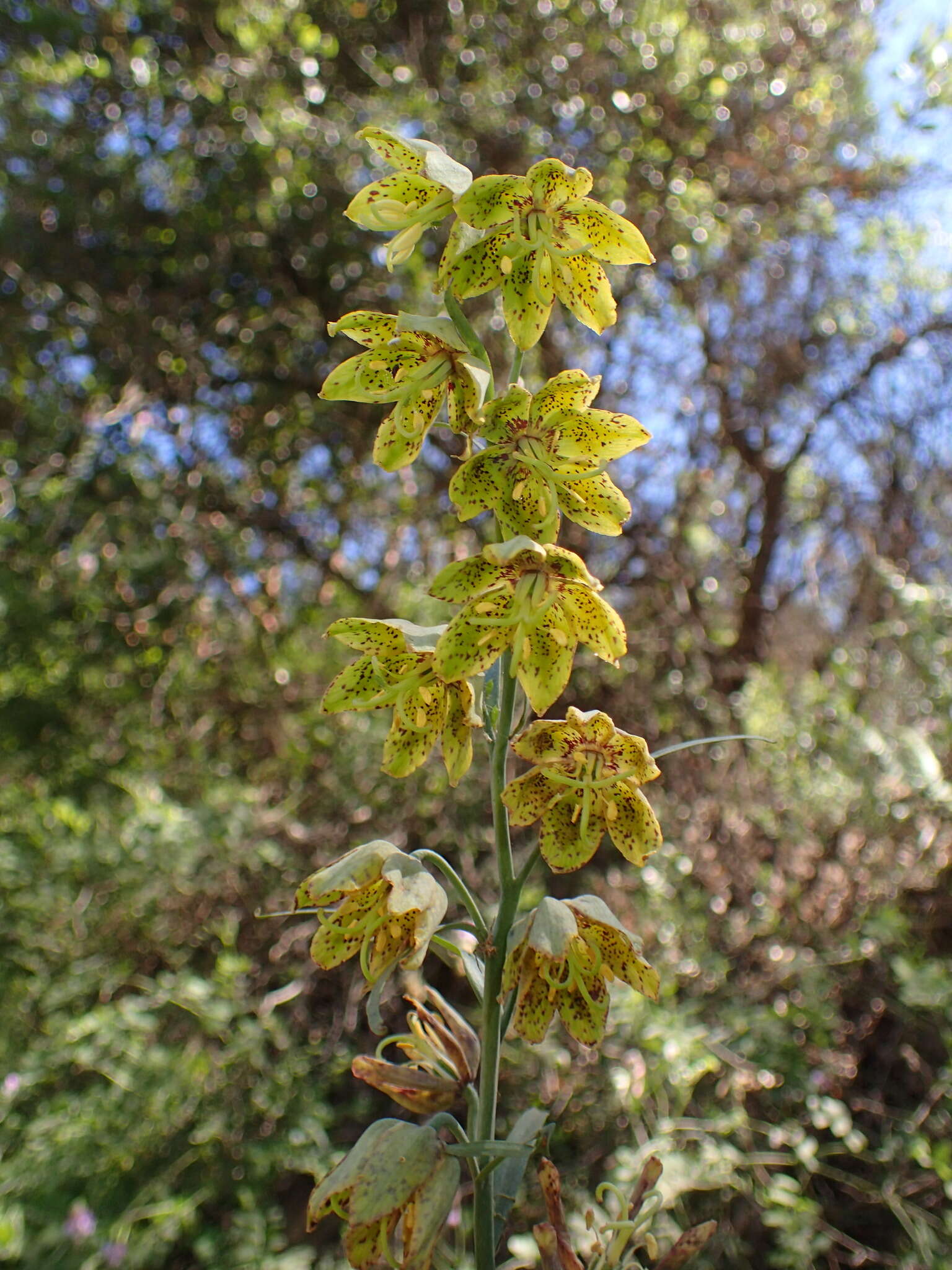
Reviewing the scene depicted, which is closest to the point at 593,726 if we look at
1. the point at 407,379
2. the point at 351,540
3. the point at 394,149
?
the point at 407,379

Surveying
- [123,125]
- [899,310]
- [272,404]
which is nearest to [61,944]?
[272,404]

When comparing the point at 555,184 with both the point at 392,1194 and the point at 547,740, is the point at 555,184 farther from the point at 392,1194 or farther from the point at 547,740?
the point at 392,1194

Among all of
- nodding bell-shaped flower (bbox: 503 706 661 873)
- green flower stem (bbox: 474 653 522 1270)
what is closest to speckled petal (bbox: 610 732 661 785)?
nodding bell-shaped flower (bbox: 503 706 661 873)

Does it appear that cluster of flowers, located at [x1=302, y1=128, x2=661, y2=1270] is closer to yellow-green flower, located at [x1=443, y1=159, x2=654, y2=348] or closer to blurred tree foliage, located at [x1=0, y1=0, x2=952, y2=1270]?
yellow-green flower, located at [x1=443, y1=159, x2=654, y2=348]

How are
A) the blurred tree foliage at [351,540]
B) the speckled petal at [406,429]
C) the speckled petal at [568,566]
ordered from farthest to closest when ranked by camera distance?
the blurred tree foliage at [351,540] → the speckled petal at [406,429] → the speckled petal at [568,566]


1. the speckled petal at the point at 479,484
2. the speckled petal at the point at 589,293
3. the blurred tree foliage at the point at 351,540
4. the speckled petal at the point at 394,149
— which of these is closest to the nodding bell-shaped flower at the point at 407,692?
the speckled petal at the point at 479,484

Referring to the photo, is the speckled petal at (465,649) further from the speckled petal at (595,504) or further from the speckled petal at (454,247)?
the speckled petal at (454,247)
